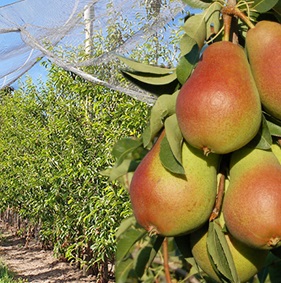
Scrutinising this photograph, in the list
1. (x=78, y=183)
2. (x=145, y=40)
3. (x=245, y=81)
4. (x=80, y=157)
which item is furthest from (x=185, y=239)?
(x=78, y=183)

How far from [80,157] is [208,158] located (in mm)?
4411

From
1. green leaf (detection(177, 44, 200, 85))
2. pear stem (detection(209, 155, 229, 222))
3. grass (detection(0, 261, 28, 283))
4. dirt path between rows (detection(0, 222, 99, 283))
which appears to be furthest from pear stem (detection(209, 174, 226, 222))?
dirt path between rows (detection(0, 222, 99, 283))

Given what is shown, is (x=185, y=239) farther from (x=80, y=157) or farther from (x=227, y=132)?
(x=80, y=157)

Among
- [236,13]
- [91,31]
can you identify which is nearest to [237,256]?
[236,13]

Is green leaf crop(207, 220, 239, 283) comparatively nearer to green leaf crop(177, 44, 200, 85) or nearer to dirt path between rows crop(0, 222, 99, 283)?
green leaf crop(177, 44, 200, 85)

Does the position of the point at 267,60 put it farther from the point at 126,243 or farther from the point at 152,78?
the point at 126,243

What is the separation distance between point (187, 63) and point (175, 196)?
0.43 ft

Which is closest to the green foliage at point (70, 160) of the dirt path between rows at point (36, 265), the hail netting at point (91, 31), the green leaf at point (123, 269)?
the dirt path between rows at point (36, 265)

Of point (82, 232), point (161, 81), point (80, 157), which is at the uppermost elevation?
point (161, 81)

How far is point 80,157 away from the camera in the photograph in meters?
4.87

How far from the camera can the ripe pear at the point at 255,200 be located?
447mm

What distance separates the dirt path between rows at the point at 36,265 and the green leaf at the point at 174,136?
5.06 m

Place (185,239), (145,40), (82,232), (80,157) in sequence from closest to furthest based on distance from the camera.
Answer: (185,239), (145,40), (80,157), (82,232)

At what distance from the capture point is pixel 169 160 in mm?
490
